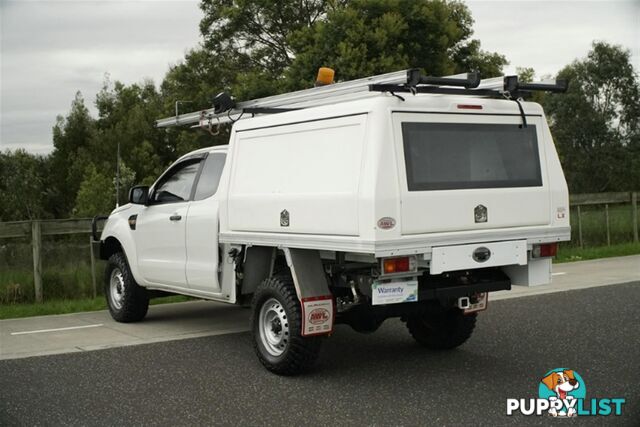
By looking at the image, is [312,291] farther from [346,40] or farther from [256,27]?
[256,27]

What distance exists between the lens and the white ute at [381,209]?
21.0 feet

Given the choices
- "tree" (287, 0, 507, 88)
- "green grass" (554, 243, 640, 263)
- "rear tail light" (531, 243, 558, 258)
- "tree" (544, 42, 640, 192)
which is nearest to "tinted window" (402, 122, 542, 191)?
"rear tail light" (531, 243, 558, 258)

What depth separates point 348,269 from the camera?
277 inches

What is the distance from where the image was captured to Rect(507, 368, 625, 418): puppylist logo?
19.5 ft

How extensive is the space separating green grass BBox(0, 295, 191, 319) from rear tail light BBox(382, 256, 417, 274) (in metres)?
6.62

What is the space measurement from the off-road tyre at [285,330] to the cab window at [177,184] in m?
2.09

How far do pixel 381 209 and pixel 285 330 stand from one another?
157 centimetres

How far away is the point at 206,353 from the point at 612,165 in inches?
1728

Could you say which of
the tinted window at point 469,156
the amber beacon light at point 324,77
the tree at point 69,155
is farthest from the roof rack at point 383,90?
the tree at point 69,155

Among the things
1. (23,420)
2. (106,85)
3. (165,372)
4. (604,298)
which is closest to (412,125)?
(165,372)

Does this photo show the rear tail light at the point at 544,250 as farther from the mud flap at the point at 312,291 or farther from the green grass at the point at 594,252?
the green grass at the point at 594,252

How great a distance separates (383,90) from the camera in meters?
6.53

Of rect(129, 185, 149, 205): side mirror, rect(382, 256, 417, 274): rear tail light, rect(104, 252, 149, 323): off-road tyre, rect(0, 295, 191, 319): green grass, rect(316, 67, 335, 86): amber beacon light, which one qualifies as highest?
rect(316, 67, 335, 86): amber beacon light

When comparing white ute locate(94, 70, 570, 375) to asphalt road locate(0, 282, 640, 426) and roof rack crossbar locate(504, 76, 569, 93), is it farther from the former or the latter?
asphalt road locate(0, 282, 640, 426)
